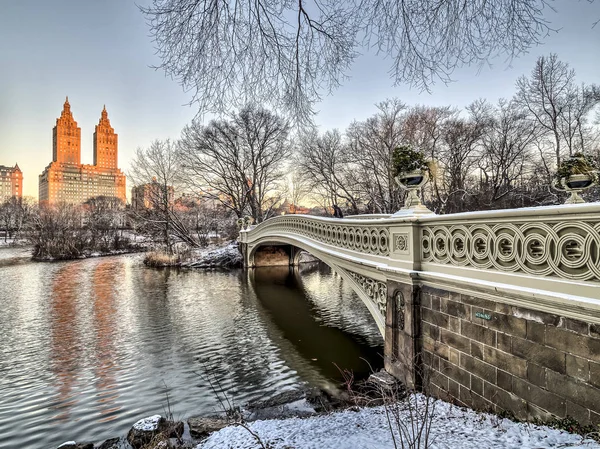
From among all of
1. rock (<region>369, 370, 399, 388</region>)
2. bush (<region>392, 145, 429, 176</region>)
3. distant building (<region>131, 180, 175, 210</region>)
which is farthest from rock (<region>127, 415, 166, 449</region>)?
distant building (<region>131, 180, 175, 210</region>)

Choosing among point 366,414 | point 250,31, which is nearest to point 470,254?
point 366,414

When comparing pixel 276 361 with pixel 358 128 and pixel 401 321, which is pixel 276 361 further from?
pixel 358 128

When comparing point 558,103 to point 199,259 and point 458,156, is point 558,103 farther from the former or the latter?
point 199,259

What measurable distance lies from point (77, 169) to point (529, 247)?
106 meters

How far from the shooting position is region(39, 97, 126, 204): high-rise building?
84.2 meters

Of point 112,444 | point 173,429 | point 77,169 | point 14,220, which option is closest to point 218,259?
point 112,444

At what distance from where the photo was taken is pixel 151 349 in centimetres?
741

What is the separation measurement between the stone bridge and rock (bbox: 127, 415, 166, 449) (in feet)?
10.6

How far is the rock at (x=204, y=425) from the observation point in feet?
13.4

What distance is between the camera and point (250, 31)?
293cm

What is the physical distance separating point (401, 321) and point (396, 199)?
1713cm

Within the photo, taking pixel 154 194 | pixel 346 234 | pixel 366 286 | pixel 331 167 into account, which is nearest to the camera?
pixel 366 286

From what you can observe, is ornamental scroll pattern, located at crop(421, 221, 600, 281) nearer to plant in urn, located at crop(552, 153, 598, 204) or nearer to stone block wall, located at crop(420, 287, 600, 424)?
stone block wall, located at crop(420, 287, 600, 424)

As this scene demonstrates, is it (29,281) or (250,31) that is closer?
(250,31)
